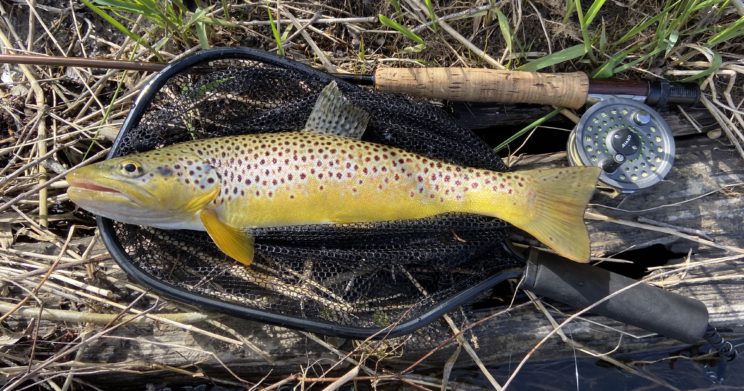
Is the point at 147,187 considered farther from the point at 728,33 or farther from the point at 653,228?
the point at 728,33

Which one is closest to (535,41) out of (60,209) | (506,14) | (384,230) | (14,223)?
(506,14)

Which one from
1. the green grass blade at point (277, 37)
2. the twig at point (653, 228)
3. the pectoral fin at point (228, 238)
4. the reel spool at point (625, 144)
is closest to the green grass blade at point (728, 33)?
the reel spool at point (625, 144)

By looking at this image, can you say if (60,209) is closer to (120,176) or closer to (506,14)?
(120,176)

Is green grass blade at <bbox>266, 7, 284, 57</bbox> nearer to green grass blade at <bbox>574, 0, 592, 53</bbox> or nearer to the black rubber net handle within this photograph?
green grass blade at <bbox>574, 0, 592, 53</bbox>

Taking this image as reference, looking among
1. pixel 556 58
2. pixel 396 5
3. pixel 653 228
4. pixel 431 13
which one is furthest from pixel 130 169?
pixel 653 228

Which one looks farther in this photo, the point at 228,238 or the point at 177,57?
the point at 177,57

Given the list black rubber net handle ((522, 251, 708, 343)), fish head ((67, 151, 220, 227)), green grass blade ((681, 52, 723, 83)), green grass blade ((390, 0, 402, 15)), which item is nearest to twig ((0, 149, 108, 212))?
fish head ((67, 151, 220, 227))

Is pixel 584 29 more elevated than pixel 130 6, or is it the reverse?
pixel 584 29
